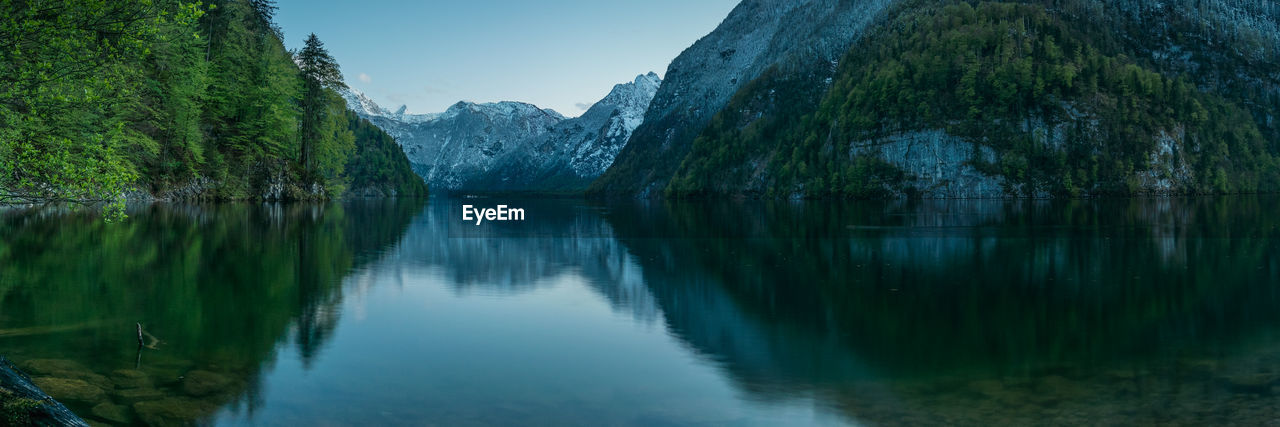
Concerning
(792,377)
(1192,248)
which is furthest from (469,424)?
(1192,248)

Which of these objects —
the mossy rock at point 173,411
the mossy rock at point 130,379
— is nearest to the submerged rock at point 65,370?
the mossy rock at point 130,379

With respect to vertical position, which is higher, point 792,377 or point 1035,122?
point 1035,122

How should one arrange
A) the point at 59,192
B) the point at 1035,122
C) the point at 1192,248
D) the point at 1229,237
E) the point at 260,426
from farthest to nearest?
the point at 1035,122, the point at 1229,237, the point at 1192,248, the point at 59,192, the point at 260,426

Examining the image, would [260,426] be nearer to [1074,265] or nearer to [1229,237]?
[1074,265]

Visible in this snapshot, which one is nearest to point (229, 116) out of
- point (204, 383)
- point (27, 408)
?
point (204, 383)

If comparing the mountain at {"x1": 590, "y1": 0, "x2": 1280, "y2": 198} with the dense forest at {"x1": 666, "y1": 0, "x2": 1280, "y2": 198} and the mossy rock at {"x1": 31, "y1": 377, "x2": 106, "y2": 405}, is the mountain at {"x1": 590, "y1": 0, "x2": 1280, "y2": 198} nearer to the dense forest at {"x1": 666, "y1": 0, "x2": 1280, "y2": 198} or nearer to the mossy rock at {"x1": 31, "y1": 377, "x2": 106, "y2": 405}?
the dense forest at {"x1": 666, "y1": 0, "x2": 1280, "y2": 198}

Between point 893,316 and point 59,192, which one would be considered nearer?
point 59,192
